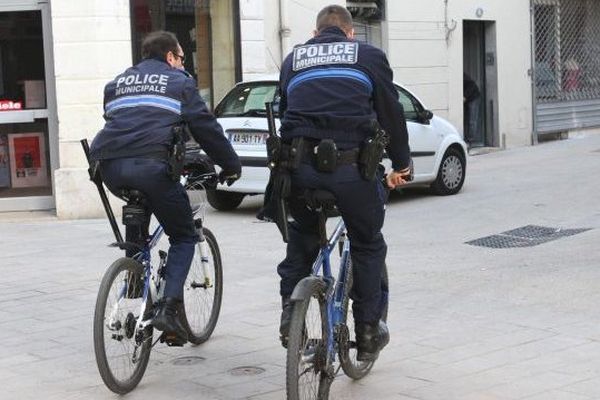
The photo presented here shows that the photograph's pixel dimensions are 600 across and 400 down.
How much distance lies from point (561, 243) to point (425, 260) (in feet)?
4.57

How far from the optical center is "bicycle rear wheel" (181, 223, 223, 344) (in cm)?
625

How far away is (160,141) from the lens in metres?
5.42

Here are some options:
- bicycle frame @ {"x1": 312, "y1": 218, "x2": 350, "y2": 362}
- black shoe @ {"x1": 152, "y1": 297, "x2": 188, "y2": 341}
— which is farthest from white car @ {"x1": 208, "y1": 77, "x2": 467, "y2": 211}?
bicycle frame @ {"x1": 312, "y1": 218, "x2": 350, "y2": 362}

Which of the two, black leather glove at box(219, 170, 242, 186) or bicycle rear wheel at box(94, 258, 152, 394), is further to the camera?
black leather glove at box(219, 170, 242, 186)

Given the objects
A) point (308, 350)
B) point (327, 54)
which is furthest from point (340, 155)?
point (308, 350)

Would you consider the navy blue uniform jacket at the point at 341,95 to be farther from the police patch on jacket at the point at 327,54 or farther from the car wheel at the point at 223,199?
the car wheel at the point at 223,199

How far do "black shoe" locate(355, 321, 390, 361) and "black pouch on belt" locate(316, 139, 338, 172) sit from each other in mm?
895

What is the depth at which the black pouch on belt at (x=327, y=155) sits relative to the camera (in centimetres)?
475

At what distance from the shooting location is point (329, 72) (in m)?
4.95

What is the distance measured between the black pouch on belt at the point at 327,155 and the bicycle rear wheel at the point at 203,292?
5.28 ft

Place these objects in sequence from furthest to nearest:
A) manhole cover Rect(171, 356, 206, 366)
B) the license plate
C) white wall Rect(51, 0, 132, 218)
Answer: white wall Rect(51, 0, 132, 218), the license plate, manhole cover Rect(171, 356, 206, 366)

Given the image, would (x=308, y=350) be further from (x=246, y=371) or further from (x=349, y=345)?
(x=246, y=371)

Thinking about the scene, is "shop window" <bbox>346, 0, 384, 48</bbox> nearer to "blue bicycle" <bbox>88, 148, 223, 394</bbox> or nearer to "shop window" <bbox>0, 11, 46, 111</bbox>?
"shop window" <bbox>0, 11, 46, 111</bbox>

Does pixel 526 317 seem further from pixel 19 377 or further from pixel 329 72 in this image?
pixel 19 377
